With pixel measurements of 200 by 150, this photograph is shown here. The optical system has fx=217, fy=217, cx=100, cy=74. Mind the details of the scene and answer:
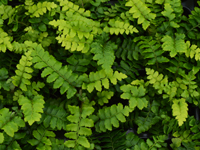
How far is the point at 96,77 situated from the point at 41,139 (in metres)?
0.76

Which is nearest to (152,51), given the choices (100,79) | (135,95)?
(135,95)

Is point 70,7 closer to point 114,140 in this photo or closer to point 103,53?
point 103,53

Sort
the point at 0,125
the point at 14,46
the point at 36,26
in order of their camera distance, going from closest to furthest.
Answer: the point at 0,125 → the point at 14,46 → the point at 36,26

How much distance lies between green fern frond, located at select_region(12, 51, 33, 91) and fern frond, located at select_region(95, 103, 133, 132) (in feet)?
2.42

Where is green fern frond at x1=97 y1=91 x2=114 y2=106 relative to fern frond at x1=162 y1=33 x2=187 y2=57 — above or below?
below

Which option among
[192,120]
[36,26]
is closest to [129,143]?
[192,120]

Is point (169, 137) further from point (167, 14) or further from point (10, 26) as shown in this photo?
point (10, 26)

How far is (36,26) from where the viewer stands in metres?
2.36

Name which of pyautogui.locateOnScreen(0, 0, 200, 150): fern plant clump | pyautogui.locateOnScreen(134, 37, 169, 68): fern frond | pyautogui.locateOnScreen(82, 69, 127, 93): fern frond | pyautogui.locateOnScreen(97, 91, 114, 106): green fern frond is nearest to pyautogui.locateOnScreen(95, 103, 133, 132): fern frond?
pyautogui.locateOnScreen(0, 0, 200, 150): fern plant clump

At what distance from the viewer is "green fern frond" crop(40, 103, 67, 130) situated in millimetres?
1989

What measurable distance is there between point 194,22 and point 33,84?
177 centimetres

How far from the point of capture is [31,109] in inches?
70.7

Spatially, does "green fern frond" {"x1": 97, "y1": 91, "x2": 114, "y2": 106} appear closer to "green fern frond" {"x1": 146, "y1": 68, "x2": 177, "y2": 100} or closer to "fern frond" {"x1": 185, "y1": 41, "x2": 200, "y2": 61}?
"green fern frond" {"x1": 146, "y1": 68, "x2": 177, "y2": 100}

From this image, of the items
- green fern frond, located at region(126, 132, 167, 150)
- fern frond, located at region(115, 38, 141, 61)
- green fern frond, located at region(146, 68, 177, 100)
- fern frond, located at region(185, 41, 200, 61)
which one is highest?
fern frond, located at region(185, 41, 200, 61)
